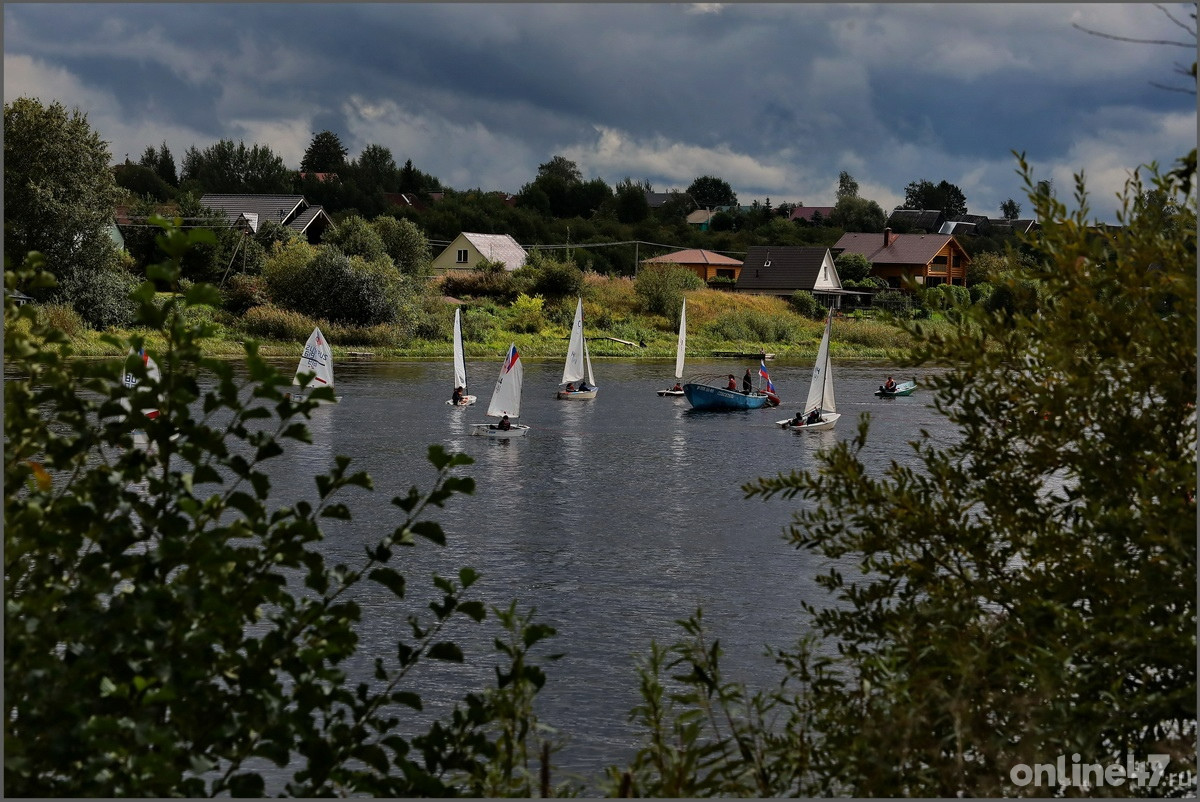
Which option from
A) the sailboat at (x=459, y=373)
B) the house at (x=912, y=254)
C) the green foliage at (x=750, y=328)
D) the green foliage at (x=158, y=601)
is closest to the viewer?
the green foliage at (x=158, y=601)

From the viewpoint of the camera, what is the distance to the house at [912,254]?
114 metres

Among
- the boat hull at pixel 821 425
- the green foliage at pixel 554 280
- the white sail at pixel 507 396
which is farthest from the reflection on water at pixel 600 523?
the green foliage at pixel 554 280

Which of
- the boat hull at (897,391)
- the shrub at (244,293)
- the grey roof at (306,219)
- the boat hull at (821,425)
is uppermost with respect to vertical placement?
the grey roof at (306,219)

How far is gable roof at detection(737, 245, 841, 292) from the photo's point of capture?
351ft

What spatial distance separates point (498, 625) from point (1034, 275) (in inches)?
483

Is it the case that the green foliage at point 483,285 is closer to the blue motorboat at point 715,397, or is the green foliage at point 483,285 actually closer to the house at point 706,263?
the house at point 706,263

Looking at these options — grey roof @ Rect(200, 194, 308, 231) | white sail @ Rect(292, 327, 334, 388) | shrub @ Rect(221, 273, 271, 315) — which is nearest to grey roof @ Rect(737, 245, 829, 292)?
grey roof @ Rect(200, 194, 308, 231)

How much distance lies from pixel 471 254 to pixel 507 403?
6915 centimetres

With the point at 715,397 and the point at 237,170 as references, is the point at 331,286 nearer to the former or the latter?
the point at 715,397

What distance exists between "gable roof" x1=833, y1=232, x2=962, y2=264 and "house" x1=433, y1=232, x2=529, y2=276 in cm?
3257

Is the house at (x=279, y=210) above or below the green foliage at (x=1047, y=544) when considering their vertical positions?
above

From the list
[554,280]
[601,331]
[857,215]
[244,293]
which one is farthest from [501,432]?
[857,215]

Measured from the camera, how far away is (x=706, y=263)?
383 ft

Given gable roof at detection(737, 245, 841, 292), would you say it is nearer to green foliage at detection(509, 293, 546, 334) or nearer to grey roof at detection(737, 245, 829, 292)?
grey roof at detection(737, 245, 829, 292)
